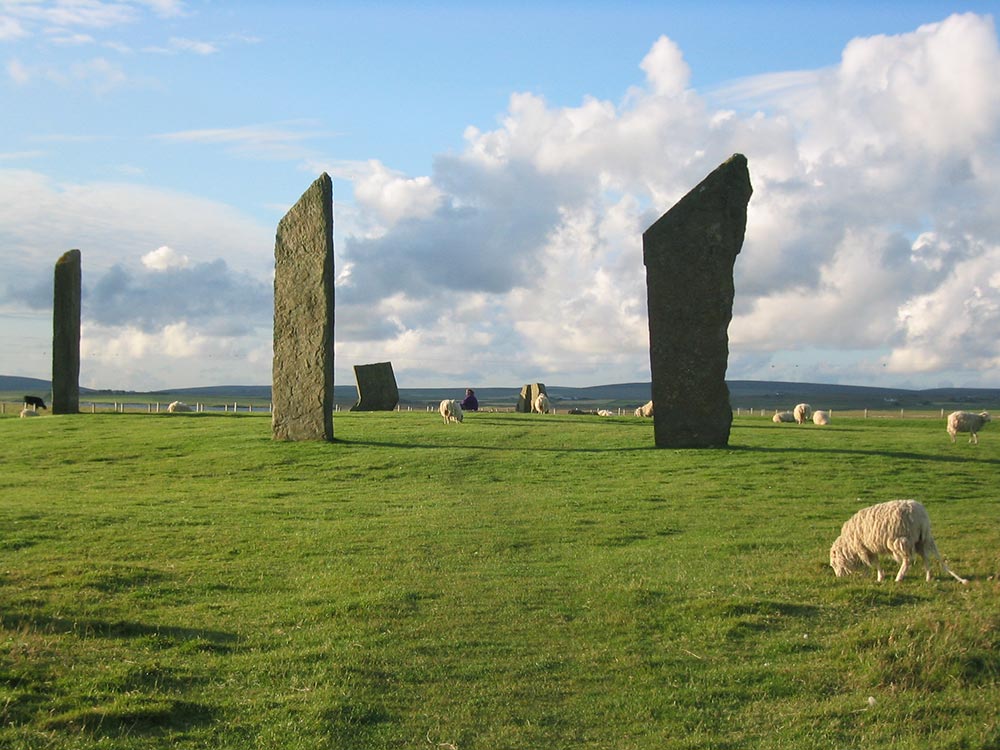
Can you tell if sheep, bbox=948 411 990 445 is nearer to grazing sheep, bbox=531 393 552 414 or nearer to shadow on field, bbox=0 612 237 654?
grazing sheep, bbox=531 393 552 414

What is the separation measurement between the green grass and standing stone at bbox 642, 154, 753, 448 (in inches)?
171

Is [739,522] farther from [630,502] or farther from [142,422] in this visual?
[142,422]

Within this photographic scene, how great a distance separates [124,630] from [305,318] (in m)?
20.1

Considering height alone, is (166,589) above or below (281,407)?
below

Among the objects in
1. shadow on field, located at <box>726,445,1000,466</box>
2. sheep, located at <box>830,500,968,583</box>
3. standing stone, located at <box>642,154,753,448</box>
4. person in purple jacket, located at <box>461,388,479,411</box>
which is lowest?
sheep, located at <box>830,500,968,583</box>

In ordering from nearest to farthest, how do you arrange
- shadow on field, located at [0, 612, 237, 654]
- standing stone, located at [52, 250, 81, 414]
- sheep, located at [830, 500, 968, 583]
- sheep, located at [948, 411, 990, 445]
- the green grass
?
the green grass, shadow on field, located at [0, 612, 237, 654], sheep, located at [830, 500, 968, 583], sheep, located at [948, 411, 990, 445], standing stone, located at [52, 250, 81, 414]

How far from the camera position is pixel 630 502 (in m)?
21.9

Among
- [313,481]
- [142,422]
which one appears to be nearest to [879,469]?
[313,481]

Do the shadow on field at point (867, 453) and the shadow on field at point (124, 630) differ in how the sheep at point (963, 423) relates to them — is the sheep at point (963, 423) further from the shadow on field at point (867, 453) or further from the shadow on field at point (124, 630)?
the shadow on field at point (124, 630)

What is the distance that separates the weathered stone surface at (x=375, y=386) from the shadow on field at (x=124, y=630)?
35.9 m

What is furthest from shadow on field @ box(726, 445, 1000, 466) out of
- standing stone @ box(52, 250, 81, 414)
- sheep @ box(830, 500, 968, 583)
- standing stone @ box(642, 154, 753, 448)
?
standing stone @ box(52, 250, 81, 414)

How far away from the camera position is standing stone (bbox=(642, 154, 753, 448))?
29250 mm

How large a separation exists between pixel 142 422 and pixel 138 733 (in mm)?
31194

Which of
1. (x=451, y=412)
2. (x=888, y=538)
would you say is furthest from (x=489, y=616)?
(x=451, y=412)
